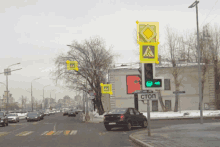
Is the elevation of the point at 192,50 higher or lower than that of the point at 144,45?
higher

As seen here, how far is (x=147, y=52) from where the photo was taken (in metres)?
13.6

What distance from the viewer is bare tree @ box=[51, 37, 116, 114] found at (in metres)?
49.7

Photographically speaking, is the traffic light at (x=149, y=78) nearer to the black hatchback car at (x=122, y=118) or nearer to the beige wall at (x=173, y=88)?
the black hatchback car at (x=122, y=118)

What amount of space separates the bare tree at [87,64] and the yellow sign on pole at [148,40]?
35774 mm

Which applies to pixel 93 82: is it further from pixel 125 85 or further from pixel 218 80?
pixel 218 80

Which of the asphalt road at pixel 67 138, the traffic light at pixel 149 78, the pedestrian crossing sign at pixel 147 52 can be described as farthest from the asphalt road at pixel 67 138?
the pedestrian crossing sign at pixel 147 52

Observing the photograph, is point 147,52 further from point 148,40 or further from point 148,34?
point 148,34

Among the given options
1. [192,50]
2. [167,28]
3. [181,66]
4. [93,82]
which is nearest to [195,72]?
[181,66]

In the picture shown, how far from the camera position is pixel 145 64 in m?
13.8

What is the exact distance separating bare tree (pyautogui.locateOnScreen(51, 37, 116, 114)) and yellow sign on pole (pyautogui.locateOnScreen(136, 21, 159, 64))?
35.8 m

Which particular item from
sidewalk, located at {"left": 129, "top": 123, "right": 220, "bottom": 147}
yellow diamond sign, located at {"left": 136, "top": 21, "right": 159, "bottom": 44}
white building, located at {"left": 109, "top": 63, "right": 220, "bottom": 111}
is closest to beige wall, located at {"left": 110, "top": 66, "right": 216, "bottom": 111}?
white building, located at {"left": 109, "top": 63, "right": 220, "bottom": 111}

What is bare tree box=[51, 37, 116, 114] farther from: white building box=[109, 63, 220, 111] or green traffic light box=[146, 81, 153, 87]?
green traffic light box=[146, 81, 153, 87]

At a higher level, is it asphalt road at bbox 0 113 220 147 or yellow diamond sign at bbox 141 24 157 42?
yellow diamond sign at bbox 141 24 157 42

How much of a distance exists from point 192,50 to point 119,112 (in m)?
29.6
